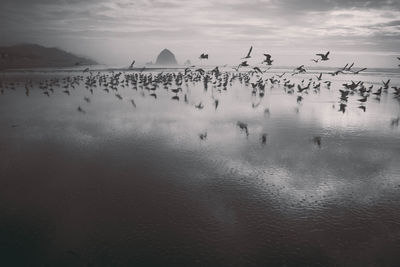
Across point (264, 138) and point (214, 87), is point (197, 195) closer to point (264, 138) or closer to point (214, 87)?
point (264, 138)

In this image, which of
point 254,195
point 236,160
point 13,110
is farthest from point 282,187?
point 13,110

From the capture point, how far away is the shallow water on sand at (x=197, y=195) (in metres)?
12.5

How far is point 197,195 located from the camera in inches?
672

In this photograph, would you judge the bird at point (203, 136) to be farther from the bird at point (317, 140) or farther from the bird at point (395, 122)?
the bird at point (395, 122)

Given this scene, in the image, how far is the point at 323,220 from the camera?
14.7 meters

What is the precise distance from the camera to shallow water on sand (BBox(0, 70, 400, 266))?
12453 mm

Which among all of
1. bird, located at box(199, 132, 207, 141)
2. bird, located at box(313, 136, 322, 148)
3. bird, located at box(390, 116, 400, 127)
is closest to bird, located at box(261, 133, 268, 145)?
bird, located at box(313, 136, 322, 148)

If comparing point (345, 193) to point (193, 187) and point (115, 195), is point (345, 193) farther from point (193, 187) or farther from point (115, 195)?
point (115, 195)

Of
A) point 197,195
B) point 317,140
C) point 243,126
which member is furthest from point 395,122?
point 197,195

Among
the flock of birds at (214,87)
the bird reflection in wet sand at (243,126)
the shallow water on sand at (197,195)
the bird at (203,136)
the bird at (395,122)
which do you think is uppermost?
the flock of birds at (214,87)

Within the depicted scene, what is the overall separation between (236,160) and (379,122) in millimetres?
25049

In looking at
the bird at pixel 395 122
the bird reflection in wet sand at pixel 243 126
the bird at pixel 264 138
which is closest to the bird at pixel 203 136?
the bird reflection in wet sand at pixel 243 126

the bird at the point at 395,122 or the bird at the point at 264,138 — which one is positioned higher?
the bird at the point at 395,122

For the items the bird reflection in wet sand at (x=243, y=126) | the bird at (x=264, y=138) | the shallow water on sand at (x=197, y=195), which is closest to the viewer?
the shallow water on sand at (x=197, y=195)
